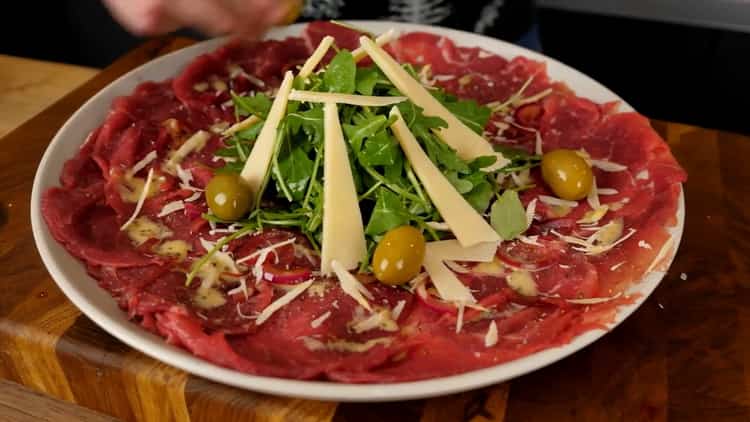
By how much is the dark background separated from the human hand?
2.11 meters

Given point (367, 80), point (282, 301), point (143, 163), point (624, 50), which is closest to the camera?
point (282, 301)

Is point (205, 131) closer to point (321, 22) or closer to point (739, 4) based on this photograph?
point (321, 22)

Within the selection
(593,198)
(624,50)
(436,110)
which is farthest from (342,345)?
(624,50)

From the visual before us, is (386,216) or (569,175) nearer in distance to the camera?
(386,216)

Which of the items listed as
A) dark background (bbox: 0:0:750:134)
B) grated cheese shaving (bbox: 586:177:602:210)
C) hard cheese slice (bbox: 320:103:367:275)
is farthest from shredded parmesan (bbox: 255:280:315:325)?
dark background (bbox: 0:0:750:134)

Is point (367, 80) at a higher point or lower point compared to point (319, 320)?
higher

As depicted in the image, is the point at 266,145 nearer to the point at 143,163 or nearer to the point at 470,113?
the point at 143,163

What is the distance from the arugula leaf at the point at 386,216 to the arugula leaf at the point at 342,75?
0.23 meters

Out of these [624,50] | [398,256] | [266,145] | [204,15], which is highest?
[204,15]

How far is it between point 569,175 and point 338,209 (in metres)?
0.50

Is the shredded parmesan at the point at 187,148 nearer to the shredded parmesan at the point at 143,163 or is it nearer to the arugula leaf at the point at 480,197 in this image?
the shredded parmesan at the point at 143,163

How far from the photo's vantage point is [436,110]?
4.94ft

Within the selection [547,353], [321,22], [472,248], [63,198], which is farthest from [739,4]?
[63,198]

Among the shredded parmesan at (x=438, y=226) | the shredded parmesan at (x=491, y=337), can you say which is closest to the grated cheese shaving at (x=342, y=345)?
the shredded parmesan at (x=491, y=337)
